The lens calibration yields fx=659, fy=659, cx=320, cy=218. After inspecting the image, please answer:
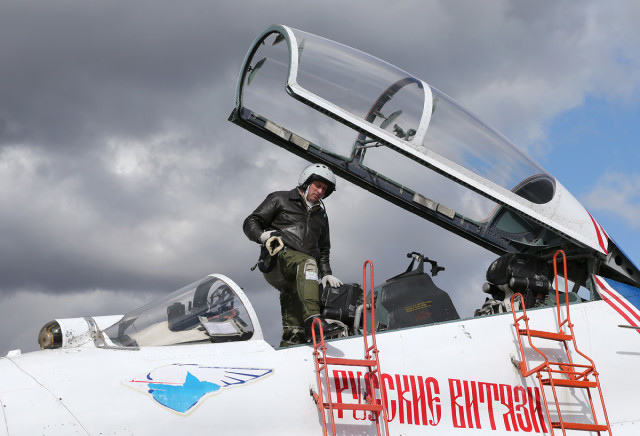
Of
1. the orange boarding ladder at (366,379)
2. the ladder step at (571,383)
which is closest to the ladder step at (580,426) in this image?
the ladder step at (571,383)


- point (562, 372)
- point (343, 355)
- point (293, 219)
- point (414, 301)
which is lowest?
point (562, 372)

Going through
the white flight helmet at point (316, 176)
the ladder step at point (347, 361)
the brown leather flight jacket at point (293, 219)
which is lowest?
the ladder step at point (347, 361)

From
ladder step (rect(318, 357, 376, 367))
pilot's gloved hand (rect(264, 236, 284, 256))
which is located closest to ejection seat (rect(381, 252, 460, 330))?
ladder step (rect(318, 357, 376, 367))

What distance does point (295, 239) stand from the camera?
615 centimetres

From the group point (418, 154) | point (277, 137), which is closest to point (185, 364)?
point (418, 154)

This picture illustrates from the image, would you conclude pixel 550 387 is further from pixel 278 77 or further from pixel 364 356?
pixel 278 77

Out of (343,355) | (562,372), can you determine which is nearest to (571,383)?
(562,372)

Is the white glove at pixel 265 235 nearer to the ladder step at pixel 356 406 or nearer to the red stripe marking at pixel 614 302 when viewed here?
the ladder step at pixel 356 406

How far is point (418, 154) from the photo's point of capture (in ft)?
19.5

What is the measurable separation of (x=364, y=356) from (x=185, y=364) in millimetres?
1345

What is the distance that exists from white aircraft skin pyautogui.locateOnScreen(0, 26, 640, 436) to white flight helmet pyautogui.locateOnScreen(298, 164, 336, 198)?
0.66 m

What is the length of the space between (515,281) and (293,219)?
226cm

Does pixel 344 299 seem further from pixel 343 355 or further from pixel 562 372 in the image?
pixel 562 372

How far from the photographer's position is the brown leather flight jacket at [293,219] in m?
6.18
